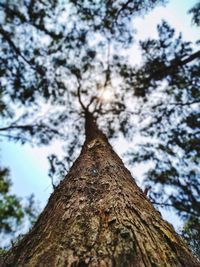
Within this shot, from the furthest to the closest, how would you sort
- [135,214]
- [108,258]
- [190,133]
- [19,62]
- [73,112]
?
[73,112], [19,62], [190,133], [135,214], [108,258]

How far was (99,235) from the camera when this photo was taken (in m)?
1.52

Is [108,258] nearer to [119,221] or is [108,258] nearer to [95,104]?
[119,221]

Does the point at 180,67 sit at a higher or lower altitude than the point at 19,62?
lower

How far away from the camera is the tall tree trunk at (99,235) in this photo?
132 cm

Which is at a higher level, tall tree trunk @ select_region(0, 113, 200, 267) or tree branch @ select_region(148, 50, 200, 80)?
tree branch @ select_region(148, 50, 200, 80)

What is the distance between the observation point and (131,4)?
6.93 meters

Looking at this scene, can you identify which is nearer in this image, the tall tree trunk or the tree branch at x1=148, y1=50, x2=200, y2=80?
the tall tree trunk

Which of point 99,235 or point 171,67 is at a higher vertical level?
point 171,67

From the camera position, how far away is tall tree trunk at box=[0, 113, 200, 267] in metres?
1.32

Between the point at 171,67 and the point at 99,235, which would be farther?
the point at 171,67

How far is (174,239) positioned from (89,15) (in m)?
6.93

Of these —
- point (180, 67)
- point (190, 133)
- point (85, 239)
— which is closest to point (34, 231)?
point (85, 239)

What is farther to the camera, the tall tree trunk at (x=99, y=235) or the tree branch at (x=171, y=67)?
the tree branch at (x=171, y=67)

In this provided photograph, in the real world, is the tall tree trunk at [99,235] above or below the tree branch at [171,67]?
below
